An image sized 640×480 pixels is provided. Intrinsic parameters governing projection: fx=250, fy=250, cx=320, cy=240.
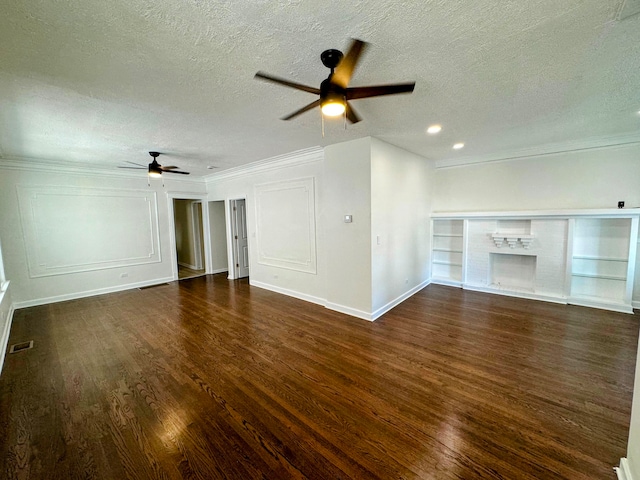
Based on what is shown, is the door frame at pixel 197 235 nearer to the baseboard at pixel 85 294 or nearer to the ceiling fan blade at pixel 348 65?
the baseboard at pixel 85 294

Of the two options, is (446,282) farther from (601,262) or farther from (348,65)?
(348,65)

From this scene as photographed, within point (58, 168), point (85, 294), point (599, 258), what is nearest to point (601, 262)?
point (599, 258)

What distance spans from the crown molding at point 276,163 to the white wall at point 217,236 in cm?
105

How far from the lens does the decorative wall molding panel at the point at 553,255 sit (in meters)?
3.86

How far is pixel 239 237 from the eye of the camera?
6.62 metres

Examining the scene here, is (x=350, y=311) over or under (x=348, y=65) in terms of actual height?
under

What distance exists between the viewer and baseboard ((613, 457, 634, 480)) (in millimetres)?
1354

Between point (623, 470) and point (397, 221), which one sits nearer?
point (623, 470)

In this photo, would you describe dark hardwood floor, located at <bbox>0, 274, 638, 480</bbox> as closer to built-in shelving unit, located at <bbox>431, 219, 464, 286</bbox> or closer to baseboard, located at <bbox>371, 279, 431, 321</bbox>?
baseboard, located at <bbox>371, 279, 431, 321</bbox>

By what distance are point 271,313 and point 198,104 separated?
301cm

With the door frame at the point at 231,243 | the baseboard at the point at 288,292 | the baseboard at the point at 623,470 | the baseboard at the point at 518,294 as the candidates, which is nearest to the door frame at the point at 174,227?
the door frame at the point at 231,243

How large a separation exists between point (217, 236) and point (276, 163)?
345 cm

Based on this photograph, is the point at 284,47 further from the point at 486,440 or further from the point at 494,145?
the point at 494,145

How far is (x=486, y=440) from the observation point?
5.63 feet
